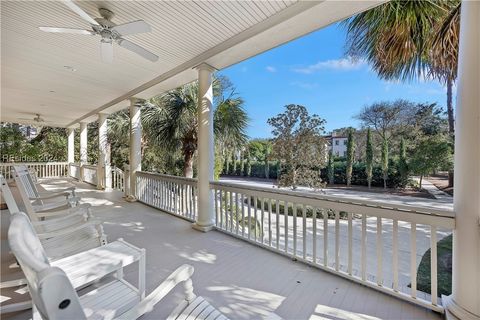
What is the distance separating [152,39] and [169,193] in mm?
2949

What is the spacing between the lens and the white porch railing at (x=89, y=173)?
8484 mm

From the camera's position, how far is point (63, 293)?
0.66 metres

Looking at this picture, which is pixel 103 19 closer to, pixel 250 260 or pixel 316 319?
pixel 250 260

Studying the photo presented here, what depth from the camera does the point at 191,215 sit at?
4398 millimetres

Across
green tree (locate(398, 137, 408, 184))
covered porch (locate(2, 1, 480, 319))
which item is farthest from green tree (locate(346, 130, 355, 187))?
covered porch (locate(2, 1, 480, 319))

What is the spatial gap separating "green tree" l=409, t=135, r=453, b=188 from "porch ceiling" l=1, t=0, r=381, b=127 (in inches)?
185

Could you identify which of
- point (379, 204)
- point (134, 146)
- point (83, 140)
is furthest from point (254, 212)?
point (83, 140)

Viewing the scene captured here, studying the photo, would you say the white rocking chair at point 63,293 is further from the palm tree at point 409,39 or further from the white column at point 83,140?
the white column at point 83,140

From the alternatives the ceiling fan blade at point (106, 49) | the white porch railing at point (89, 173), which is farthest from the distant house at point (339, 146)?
the white porch railing at point (89, 173)

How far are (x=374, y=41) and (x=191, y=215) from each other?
3883mm

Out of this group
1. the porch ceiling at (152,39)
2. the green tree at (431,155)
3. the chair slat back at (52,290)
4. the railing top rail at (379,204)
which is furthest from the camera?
the green tree at (431,155)

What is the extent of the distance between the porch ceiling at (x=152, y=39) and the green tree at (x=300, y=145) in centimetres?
314

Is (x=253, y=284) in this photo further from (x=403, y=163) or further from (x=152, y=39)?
(x=403, y=163)

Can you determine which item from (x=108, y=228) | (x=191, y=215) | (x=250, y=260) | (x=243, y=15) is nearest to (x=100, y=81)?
(x=108, y=228)
